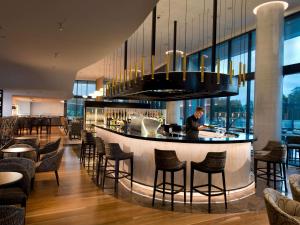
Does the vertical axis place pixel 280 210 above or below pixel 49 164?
above

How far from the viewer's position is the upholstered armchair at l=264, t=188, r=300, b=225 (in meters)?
1.79

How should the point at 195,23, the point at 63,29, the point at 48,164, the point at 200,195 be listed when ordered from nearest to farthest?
the point at 200,195 < the point at 63,29 < the point at 48,164 < the point at 195,23

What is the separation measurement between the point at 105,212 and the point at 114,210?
15 cm

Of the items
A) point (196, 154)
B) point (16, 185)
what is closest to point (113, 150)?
point (196, 154)

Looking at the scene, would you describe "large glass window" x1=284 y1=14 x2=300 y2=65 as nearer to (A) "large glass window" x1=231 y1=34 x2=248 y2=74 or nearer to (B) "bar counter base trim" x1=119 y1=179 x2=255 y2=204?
(A) "large glass window" x1=231 y1=34 x2=248 y2=74

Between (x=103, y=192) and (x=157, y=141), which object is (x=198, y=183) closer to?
(x=157, y=141)

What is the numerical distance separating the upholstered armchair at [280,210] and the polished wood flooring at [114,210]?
1.42 metres

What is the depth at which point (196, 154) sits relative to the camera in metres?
4.40

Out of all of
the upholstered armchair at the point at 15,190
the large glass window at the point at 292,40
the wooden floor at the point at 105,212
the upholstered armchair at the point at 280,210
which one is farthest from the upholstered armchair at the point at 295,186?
the large glass window at the point at 292,40

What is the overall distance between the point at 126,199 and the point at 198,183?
135 cm

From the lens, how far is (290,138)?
22.5 feet

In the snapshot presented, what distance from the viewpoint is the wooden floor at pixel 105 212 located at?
3373mm

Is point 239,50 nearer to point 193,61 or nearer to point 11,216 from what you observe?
point 193,61

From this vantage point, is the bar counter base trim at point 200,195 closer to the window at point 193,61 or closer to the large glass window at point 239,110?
the large glass window at point 239,110
